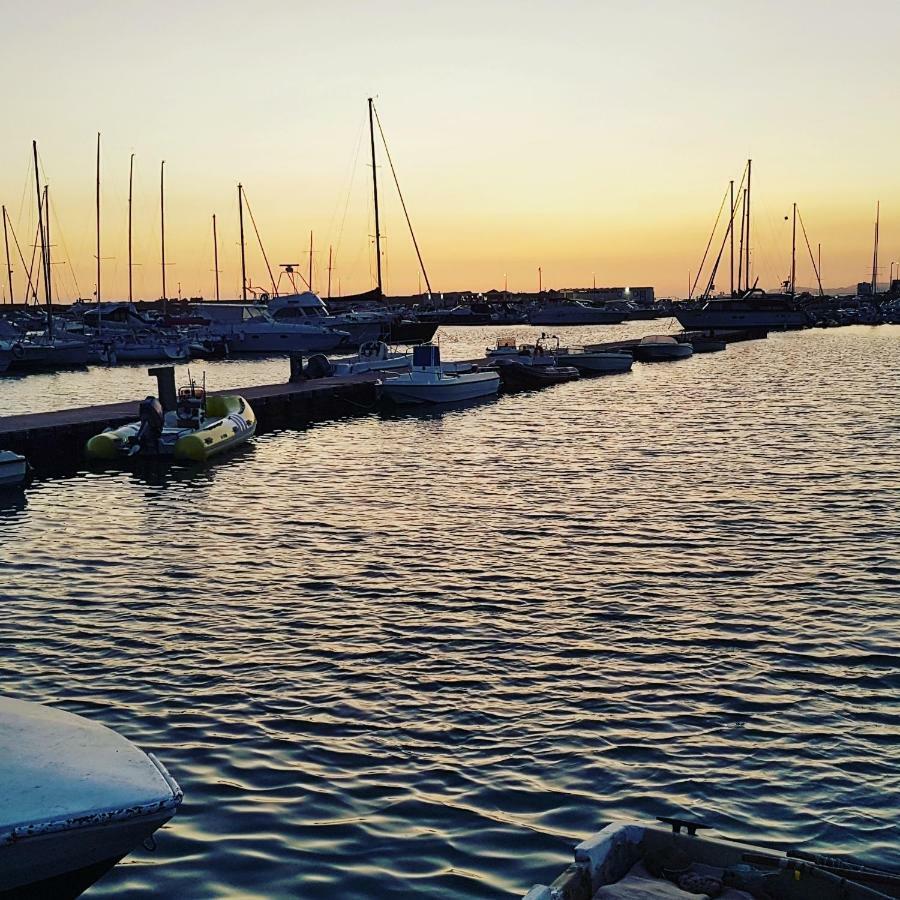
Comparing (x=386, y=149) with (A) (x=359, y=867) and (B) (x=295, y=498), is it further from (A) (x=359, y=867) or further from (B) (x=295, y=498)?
(A) (x=359, y=867)

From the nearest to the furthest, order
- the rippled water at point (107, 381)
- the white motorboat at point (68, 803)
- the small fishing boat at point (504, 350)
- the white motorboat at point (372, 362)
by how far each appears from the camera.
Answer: the white motorboat at point (68, 803)
the rippled water at point (107, 381)
the white motorboat at point (372, 362)
the small fishing boat at point (504, 350)

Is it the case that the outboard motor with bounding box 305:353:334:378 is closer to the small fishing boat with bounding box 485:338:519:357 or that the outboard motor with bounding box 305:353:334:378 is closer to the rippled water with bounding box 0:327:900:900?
the small fishing boat with bounding box 485:338:519:357

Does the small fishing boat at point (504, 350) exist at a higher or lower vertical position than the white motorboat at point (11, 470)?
higher

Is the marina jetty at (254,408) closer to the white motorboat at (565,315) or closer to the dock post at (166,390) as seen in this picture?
the dock post at (166,390)

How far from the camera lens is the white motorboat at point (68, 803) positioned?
5.72m

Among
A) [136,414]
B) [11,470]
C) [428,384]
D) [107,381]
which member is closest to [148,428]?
[11,470]

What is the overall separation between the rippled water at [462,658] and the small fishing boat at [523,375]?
73.9 ft

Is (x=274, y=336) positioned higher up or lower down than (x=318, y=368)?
higher up

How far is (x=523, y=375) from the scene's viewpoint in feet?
150

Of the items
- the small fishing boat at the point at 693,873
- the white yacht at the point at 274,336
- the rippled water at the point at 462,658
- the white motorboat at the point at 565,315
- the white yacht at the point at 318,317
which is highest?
the white motorboat at the point at 565,315

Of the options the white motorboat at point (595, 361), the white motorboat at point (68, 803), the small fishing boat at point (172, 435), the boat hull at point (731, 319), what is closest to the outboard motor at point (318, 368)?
the white motorboat at point (595, 361)

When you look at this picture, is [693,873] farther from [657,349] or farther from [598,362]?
[657,349]

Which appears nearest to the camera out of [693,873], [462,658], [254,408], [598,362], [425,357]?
[693,873]

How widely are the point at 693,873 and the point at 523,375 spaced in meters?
40.7
